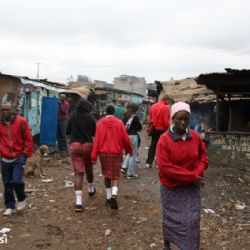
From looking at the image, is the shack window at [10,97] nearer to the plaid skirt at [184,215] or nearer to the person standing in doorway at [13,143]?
the person standing in doorway at [13,143]

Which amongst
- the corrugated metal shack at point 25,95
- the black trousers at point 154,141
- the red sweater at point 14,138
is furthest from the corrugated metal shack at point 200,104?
the red sweater at point 14,138

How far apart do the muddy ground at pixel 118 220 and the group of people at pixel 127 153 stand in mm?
320

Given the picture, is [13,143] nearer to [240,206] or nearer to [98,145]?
[98,145]

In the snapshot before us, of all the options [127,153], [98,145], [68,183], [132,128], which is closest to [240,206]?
[127,153]

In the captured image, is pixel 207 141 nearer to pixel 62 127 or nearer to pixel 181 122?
pixel 62 127

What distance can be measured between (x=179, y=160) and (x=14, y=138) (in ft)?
10.0

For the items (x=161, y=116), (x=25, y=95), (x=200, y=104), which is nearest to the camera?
(x=161, y=116)

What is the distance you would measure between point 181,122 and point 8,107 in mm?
3077

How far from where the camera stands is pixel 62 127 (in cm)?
1398

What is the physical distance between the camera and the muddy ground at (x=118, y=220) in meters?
5.64

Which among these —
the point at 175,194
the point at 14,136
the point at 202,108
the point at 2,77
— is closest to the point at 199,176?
the point at 175,194

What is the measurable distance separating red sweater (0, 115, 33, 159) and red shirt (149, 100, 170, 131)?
177 inches

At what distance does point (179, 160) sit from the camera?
168 inches

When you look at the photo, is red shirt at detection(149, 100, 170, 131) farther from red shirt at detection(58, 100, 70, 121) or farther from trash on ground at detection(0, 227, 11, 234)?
trash on ground at detection(0, 227, 11, 234)
